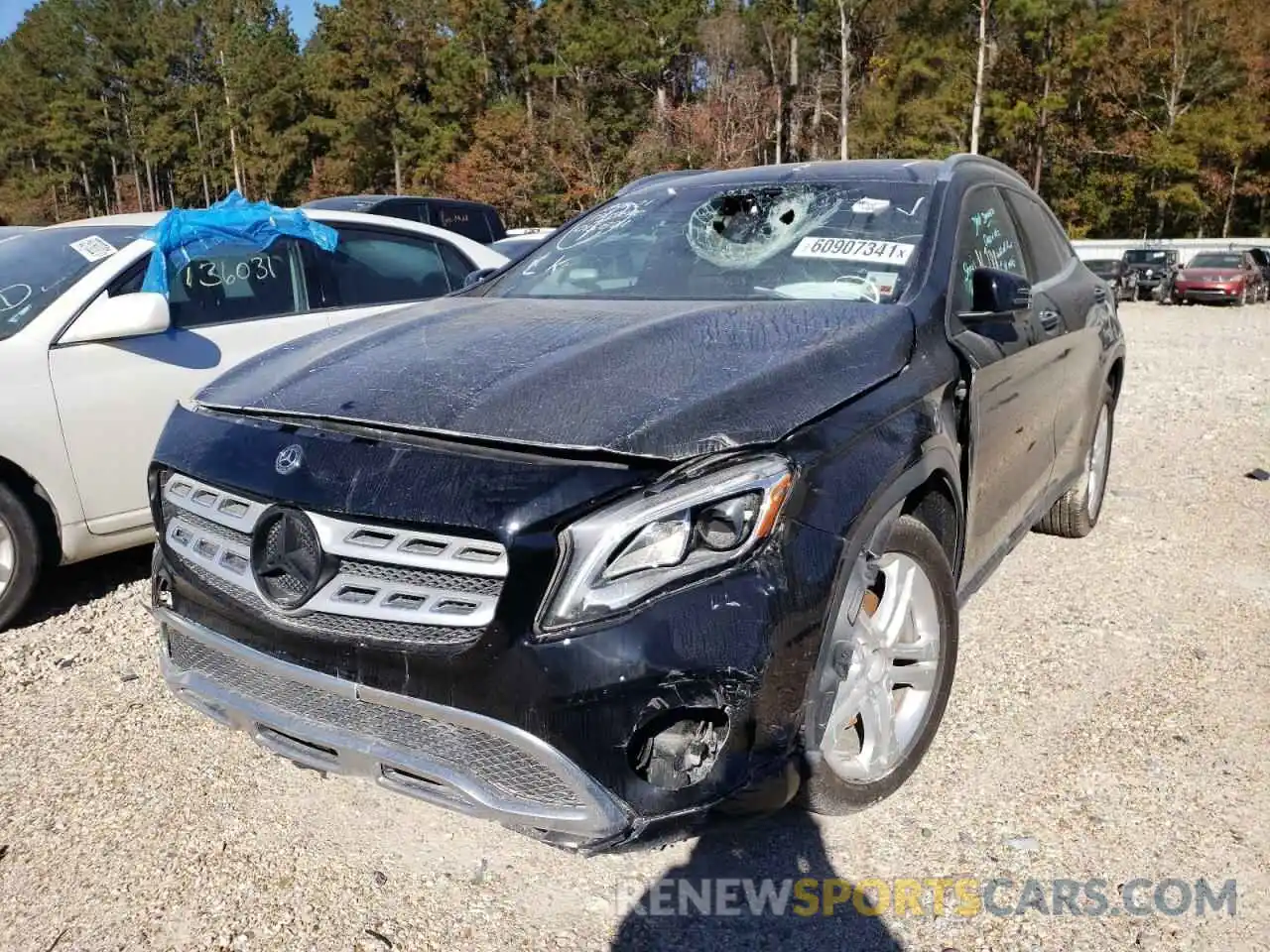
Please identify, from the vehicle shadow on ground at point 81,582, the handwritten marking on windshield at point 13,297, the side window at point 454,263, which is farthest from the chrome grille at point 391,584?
the side window at point 454,263

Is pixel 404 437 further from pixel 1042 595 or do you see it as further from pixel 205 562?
pixel 1042 595

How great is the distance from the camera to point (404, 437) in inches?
85.8

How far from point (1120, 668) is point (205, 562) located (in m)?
2.98

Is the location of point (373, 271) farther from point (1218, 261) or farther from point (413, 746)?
point (1218, 261)

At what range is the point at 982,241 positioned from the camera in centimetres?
343

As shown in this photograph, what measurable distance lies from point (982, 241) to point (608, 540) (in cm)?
216

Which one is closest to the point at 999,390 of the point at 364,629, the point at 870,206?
the point at 870,206

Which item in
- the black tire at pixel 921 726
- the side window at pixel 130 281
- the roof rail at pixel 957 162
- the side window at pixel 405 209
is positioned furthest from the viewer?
the side window at pixel 405 209

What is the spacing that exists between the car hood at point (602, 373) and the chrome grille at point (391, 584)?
0.26 metres

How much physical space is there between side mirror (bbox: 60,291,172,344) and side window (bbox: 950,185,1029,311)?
10.2ft

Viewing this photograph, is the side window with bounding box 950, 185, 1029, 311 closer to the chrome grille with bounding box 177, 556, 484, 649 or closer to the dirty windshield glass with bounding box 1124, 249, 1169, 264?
the chrome grille with bounding box 177, 556, 484, 649

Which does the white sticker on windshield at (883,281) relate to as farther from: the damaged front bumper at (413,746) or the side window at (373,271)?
the side window at (373,271)

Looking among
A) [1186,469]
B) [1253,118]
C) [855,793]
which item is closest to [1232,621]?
[855,793]

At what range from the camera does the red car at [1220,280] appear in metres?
24.9
